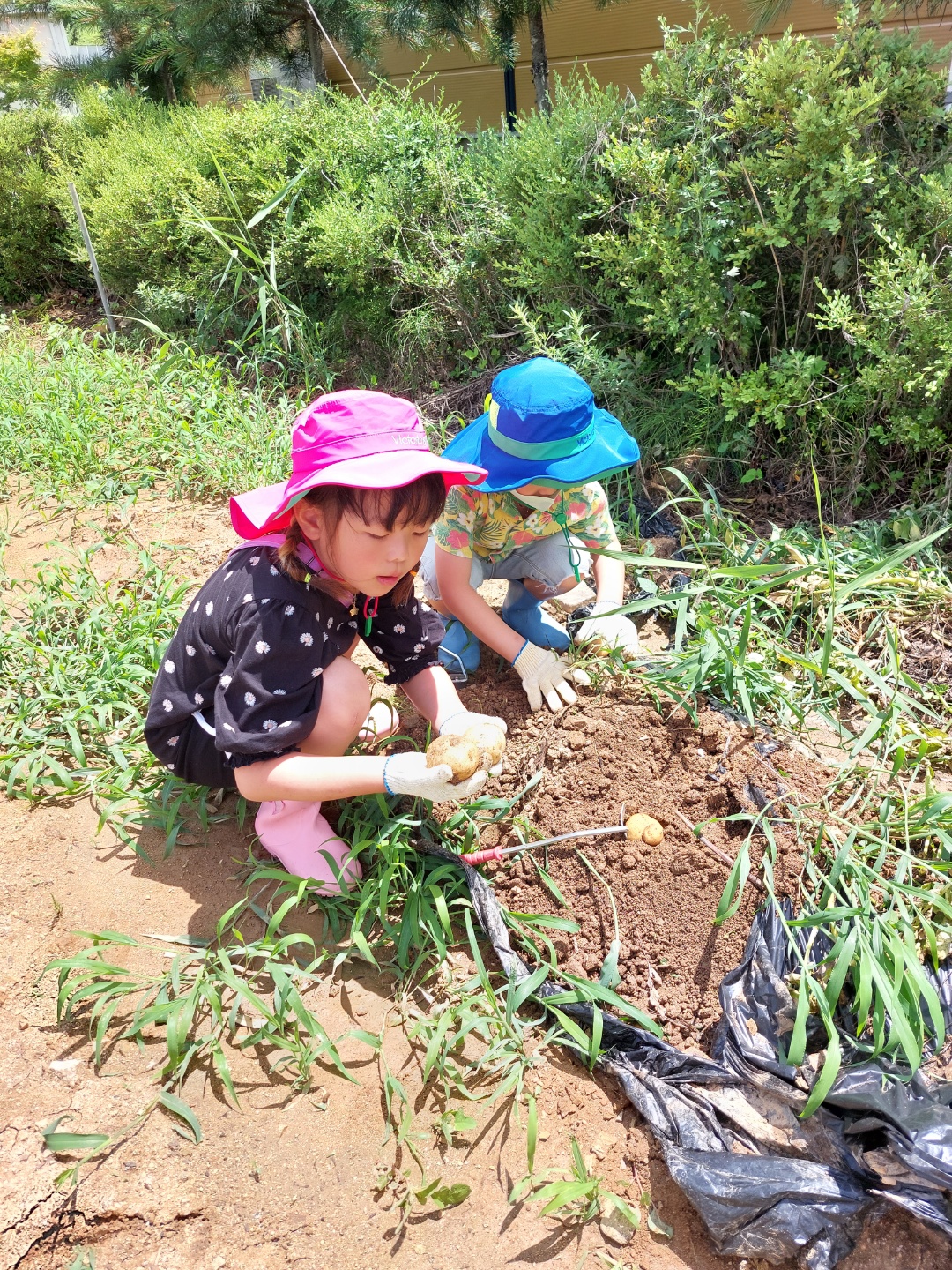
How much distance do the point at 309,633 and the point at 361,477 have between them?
1.15ft

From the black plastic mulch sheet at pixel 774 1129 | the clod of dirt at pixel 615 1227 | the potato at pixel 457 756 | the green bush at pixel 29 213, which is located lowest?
the clod of dirt at pixel 615 1227

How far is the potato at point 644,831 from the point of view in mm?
1862

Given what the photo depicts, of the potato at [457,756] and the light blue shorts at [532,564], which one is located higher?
the potato at [457,756]

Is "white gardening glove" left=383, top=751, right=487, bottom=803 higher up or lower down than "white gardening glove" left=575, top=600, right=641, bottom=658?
higher up

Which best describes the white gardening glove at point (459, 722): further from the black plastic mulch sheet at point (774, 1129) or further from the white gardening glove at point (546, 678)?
the black plastic mulch sheet at point (774, 1129)

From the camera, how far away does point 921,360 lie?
8.48 ft

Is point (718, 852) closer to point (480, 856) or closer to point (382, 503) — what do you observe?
point (480, 856)

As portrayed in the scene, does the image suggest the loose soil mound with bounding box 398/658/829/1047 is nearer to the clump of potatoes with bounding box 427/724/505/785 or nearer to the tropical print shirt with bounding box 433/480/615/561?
the clump of potatoes with bounding box 427/724/505/785

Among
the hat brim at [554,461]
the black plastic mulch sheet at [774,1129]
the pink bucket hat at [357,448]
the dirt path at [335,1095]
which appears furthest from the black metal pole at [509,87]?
the black plastic mulch sheet at [774,1129]

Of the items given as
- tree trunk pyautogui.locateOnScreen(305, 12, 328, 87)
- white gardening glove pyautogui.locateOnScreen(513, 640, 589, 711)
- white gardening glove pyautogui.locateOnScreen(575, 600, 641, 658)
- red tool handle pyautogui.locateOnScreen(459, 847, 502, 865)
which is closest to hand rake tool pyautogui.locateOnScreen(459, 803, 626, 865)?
red tool handle pyautogui.locateOnScreen(459, 847, 502, 865)

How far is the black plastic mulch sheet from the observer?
1.33 meters

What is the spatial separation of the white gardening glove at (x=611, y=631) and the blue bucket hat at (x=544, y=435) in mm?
407

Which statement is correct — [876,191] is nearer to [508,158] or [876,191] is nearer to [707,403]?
[707,403]

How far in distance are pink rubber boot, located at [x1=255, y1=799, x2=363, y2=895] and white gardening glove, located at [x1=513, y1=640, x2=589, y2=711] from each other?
617mm
